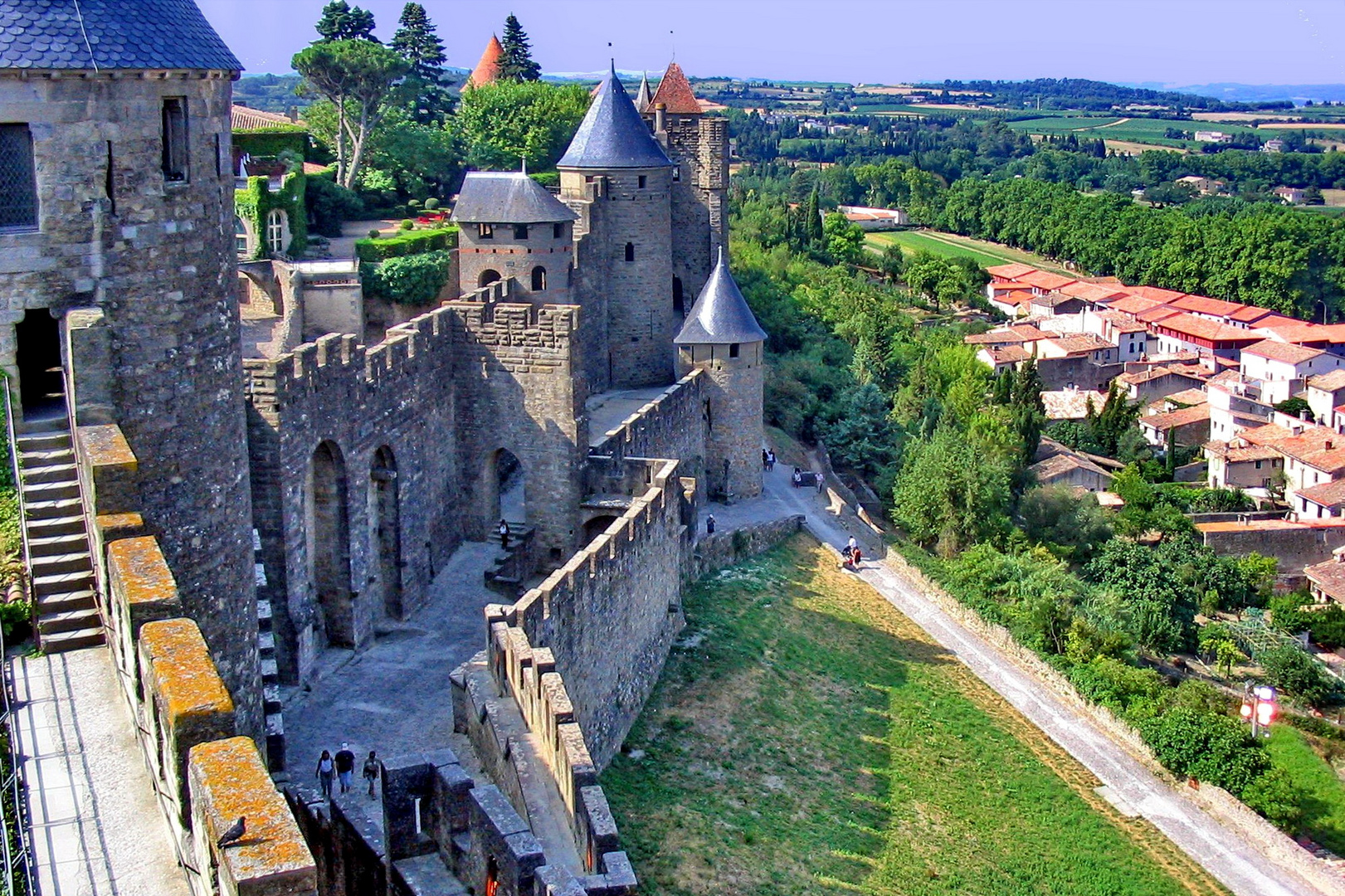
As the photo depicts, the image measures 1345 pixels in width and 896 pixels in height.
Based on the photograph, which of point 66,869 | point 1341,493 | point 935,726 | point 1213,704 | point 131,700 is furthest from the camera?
point 1341,493

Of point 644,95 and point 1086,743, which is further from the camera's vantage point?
point 644,95

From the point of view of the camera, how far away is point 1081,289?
106 meters

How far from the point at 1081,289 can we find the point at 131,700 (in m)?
103

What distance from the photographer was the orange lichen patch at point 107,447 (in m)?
11.4

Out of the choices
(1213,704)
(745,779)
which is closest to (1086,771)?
(1213,704)

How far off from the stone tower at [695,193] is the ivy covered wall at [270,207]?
10.6 meters

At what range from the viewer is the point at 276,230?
4250 centimetres

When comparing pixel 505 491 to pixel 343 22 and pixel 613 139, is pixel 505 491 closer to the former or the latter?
pixel 613 139

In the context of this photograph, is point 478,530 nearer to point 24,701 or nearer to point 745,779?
point 745,779

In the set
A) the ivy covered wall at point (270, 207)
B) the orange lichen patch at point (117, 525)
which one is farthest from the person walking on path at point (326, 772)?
the ivy covered wall at point (270, 207)

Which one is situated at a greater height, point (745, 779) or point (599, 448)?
point (599, 448)

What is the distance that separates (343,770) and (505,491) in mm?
13909

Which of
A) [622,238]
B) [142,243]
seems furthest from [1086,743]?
[142,243]

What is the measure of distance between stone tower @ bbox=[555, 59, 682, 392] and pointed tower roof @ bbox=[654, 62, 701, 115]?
12.9 ft
